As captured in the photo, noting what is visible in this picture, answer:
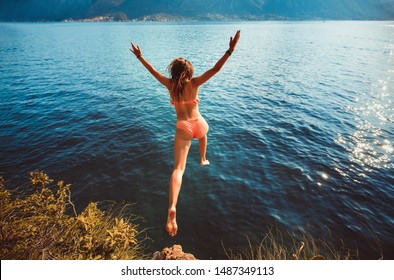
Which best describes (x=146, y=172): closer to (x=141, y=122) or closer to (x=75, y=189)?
Answer: (x=75, y=189)

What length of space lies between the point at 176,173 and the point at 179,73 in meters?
2.08

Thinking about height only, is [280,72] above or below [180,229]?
above

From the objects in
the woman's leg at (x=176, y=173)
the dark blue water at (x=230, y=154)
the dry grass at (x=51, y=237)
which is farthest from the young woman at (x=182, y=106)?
the dark blue water at (x=230, y=154)

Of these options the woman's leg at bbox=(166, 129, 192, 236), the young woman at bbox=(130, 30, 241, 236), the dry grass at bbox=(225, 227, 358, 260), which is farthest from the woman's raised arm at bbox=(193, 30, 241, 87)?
the dry grass at bbox=(225, 227, 358, 260)

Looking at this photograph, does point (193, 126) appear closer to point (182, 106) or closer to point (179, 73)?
point (182, 106)

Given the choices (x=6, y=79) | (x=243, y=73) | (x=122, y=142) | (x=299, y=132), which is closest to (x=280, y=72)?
(x=243, y=73)

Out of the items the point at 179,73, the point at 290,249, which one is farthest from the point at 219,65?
the point at 290,249

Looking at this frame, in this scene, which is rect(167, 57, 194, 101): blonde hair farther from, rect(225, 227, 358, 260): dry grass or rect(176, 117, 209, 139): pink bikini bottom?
rect(225, 227, 358, 260): dry grass

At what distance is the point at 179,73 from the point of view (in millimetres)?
4875

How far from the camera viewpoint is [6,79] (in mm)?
30859

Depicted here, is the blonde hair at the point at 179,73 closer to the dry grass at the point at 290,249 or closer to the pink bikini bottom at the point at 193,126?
the pink bikini bottom at the point at 193,126

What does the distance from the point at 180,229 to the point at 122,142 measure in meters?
8.49

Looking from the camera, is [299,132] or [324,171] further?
[299,132]

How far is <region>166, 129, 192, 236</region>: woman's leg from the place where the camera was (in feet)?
15.6
